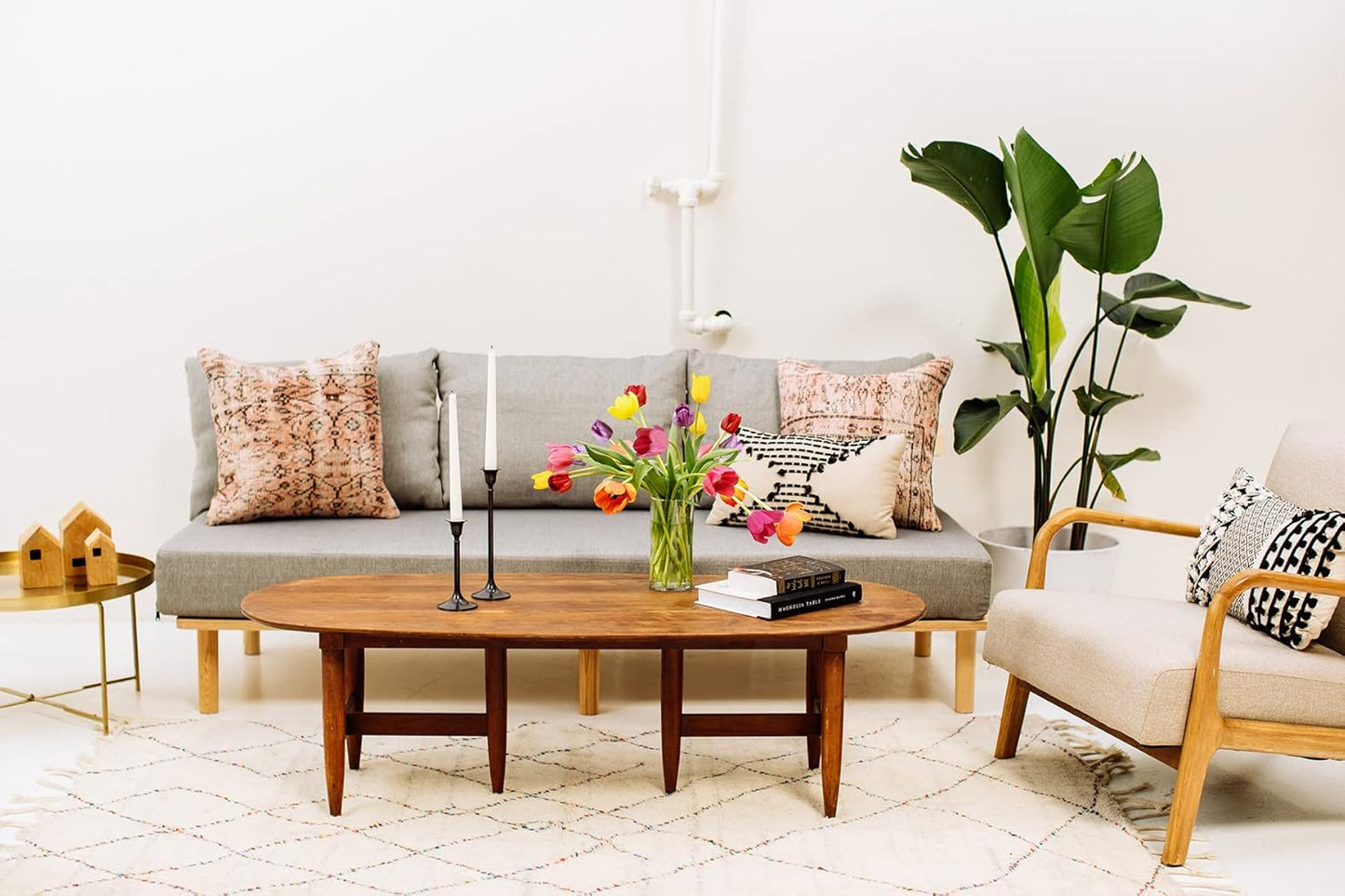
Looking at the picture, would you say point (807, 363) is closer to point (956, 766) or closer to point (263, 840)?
point (956, 766)

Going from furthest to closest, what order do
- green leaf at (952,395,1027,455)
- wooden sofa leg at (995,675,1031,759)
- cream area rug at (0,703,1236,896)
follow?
green leaf at (952,395,1027,455), wooden sofa leg at (995,675,1031,759), cream area rug at (0,703,1236,896)

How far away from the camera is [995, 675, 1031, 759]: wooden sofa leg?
286 cm

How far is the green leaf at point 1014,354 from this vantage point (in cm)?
378

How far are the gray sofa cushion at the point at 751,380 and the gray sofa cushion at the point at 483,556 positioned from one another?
0.47 meters

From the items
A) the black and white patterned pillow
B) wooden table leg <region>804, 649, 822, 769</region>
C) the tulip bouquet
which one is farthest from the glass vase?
the black and white patterned pillow

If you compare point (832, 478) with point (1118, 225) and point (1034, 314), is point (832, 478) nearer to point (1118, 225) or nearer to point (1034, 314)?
point (1034, 314)

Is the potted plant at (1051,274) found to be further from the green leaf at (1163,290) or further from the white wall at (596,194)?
the white wall at (596,194)

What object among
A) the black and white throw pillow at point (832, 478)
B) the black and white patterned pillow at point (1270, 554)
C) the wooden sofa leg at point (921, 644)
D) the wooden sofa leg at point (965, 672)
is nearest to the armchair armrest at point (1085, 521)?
the black and white patterned pillow at point (1270, 554)

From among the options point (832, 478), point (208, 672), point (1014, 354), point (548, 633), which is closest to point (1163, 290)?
point (1014, 354)

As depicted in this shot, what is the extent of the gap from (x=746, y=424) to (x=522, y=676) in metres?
0.96

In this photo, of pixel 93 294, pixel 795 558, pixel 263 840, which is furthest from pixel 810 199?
pixel 263 840

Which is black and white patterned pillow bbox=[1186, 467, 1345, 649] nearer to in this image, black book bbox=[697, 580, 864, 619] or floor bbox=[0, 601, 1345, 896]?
floor bbox=[0, 601, 1345, 896]

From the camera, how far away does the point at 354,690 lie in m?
2.74

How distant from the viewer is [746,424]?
366 centimetres
